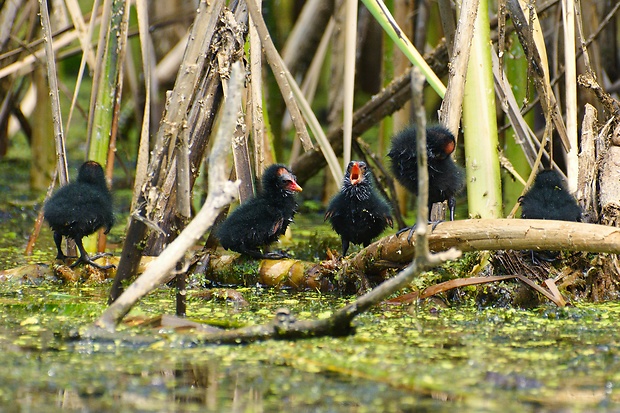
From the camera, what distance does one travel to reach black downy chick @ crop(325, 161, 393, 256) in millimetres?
4555

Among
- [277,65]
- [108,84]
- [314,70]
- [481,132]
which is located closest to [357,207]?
[481,132]

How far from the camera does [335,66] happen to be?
24.8 feet

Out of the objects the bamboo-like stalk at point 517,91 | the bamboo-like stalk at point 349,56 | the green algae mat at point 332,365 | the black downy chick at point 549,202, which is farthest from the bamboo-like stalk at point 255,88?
the bamboo-like stalk at point 517,91

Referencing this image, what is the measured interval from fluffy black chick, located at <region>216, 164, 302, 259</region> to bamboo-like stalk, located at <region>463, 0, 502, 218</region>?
1045mm

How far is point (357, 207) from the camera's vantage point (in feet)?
14.9

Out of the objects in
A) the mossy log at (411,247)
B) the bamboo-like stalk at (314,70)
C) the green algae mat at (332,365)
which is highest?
the bamboo-like stalk at (314,70)

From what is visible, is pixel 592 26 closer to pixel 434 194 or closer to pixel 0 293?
pixel 434 194

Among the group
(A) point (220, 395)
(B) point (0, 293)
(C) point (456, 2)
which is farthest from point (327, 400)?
(C) point (456, 2)

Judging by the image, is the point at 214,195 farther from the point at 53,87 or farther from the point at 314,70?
the point at 314,70

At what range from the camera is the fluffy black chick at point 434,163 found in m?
4.10

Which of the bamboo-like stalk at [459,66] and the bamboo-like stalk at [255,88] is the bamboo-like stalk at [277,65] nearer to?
the bamboo-like stalk at [255,88]

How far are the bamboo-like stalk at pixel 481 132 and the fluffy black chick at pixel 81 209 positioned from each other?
77.7 inches

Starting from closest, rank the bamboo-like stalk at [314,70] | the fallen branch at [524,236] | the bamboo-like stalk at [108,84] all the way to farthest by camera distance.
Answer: the fallen branch at [524,236] < the bamboo-like stalk at [108,84] < the bamboo-like stalk at [314,70]

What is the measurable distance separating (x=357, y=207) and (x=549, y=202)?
39.6 inches
